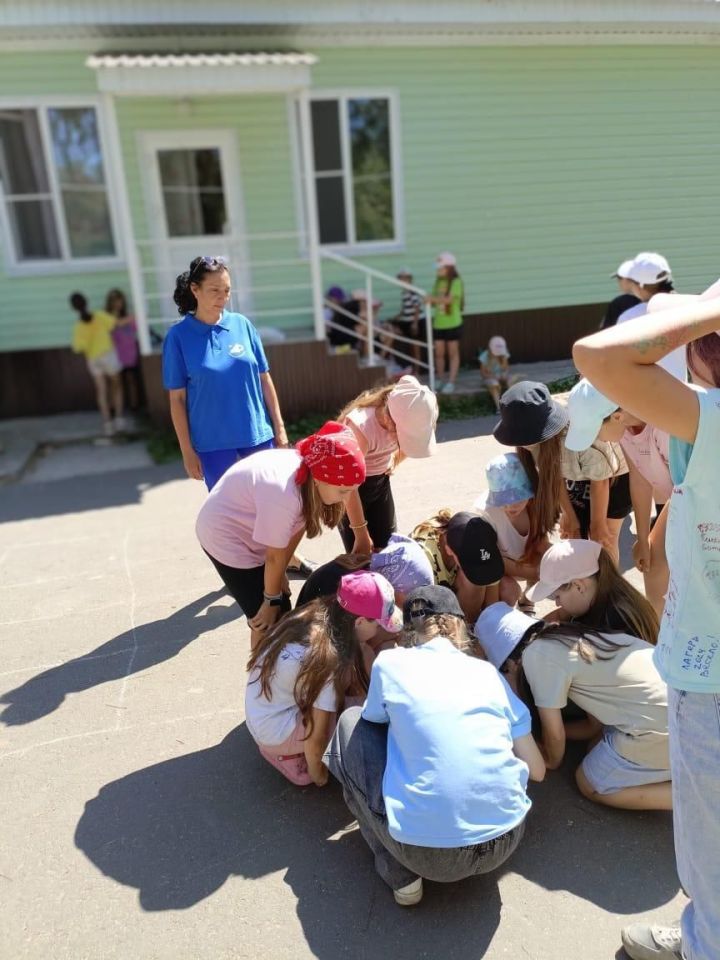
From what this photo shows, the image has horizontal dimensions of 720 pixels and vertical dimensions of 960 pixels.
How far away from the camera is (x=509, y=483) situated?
3125 millimetres

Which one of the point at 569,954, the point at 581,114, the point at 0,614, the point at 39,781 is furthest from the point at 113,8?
the point at 569,954

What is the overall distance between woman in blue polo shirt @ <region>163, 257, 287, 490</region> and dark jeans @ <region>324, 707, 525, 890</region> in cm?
182

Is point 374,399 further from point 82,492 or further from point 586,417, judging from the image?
point 82,492

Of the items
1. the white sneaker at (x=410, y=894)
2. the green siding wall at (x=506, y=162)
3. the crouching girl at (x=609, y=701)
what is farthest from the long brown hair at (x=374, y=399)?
the green siding wall at (x=506, y=162)

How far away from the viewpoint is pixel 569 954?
6.75 feet

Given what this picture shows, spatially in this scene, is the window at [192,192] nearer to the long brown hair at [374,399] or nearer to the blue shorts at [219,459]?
the blue shorts at [219,459]

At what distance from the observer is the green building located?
8086mm

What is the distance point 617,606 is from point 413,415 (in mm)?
1167

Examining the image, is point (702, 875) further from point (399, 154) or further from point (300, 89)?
point (399, 154)

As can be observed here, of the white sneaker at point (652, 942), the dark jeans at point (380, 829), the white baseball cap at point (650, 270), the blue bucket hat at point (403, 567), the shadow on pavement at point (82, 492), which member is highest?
the white baseball cap at point (650, 270)

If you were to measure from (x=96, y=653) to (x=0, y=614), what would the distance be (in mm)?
890

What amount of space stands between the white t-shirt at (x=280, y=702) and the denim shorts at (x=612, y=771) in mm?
915

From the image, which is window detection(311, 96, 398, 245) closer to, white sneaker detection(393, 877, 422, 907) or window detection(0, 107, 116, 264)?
window detection(0, 107, 116, 264)

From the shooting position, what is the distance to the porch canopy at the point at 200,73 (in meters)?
7.25
